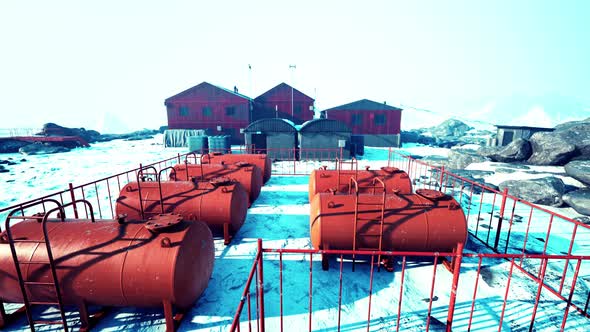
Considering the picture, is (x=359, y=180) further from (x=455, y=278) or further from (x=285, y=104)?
(x=285, y=104)

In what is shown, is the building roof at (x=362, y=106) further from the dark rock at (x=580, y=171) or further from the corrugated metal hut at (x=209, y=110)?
the dark rock at (x=580, y=171)

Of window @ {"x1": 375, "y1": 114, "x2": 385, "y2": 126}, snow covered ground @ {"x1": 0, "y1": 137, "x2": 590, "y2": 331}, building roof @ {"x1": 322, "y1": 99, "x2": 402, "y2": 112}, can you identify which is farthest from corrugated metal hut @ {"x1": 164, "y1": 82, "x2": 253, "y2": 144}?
snow covered ground @ {"x1": 0, "y1": 137, "x2": 590, "y2": 331}

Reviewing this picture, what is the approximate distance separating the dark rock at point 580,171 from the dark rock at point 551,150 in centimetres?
250

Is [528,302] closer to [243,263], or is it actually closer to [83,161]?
[243,263]

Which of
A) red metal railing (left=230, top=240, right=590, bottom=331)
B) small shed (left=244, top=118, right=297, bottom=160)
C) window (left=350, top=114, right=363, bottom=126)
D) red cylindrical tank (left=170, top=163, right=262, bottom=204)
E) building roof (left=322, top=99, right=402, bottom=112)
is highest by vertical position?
building roof (left=322, top=99, right=402, bottom=112)

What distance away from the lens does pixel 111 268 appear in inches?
181

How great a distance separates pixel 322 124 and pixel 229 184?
1529cm

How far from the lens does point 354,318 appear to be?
17.3ft

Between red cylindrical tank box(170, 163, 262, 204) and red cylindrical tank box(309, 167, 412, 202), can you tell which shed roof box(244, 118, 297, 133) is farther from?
red cylindrical tank box(309, 167, 412, 202)

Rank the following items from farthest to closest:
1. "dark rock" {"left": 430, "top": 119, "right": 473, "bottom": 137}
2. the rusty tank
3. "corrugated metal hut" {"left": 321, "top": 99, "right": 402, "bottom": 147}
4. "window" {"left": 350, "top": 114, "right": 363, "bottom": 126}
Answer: "dark rock" {"left": 430, "top": 119, "right": 473, "bottom": 137}
"window" {"left": 350, "top": 114, "right": 363, "bottom": 126}
"corrugated metal hut" {"left": 321, "top": 99, "right": 402, "bottom": 147}
the rusty tank

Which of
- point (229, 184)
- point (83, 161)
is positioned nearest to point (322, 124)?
point (229, 184)

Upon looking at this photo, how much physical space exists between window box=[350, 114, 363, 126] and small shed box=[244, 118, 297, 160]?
12118 mm

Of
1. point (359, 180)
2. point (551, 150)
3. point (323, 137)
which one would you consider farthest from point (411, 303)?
point (551, 150)

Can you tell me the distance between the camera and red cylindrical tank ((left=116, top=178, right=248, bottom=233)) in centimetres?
771
